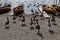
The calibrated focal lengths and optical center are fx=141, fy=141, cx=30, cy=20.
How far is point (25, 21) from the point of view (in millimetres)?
3916

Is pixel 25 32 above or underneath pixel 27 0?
underneath

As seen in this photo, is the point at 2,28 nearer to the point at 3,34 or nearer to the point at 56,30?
the point at 3,34

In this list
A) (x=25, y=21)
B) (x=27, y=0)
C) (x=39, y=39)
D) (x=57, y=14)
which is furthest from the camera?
(x=27, y=0)

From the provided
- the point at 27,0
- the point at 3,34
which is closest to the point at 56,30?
the point at 3,34

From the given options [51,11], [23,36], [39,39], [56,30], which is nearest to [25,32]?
[23,36]

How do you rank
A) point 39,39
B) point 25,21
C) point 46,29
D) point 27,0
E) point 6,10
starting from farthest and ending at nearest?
point 27,0
point 6,10
point 25,21
point 46,29
point 39,39

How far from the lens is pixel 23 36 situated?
2.99 metres

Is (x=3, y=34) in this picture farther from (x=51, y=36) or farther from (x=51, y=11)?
(x=51, y=11)

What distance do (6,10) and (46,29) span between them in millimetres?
2193

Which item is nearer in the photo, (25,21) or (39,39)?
(39,39)

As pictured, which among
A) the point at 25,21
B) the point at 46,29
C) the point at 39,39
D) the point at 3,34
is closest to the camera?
the point at 39,39

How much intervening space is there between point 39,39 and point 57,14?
1.97 m

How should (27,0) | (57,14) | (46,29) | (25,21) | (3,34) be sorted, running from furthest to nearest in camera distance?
(27,0) → (57,14) → (25,21) → (46,29) → (3,34)

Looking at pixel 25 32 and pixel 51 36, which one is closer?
pixel 51 36
